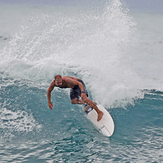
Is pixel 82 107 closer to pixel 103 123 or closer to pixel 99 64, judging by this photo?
pixel 103 123

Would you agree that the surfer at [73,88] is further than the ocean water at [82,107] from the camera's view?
Yes

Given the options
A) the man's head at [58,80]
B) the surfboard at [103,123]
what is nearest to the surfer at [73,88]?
the man's head at [58,80]

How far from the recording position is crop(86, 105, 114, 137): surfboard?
270 inches

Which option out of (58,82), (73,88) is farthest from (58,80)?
(73,88)

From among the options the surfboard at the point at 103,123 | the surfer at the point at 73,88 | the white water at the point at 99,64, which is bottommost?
the surfboard at the point at 103,123

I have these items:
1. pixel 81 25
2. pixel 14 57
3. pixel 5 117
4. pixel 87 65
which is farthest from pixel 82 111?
pixel 81 25

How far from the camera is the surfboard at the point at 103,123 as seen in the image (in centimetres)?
685

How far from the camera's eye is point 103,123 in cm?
709

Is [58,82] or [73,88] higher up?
[58,82]

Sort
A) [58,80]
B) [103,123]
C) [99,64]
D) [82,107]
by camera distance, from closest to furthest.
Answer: [58,80] → [103,123] → [82,107] → [99,64]

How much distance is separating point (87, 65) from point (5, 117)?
513 centimetres

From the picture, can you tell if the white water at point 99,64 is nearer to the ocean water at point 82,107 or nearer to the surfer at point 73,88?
the ocean water at point 82,107

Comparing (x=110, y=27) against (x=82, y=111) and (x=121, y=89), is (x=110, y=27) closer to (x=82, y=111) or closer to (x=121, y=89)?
(x=121, y=89)

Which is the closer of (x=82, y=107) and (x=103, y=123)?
(x=103, y=123)
